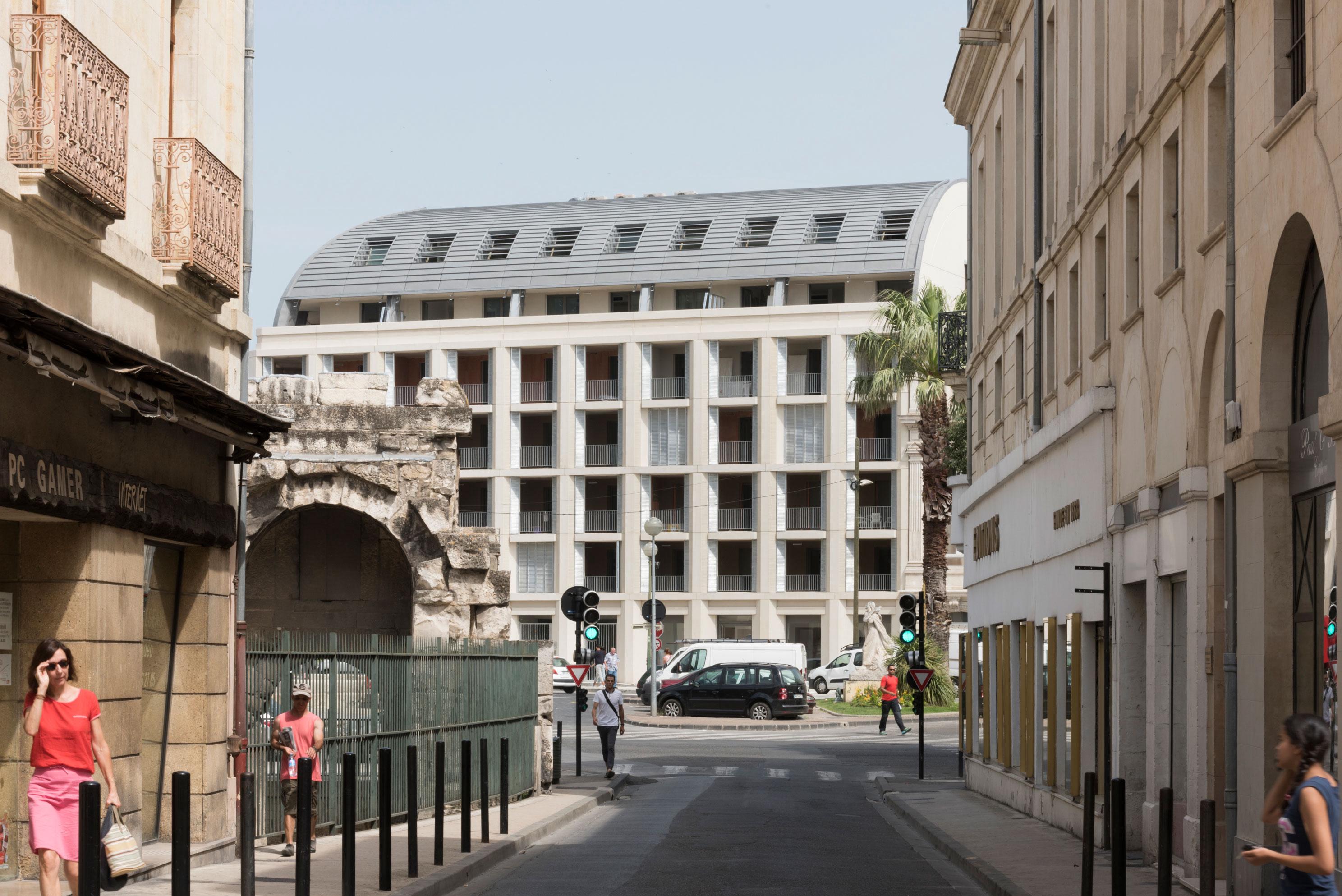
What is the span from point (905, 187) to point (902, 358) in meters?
23.4

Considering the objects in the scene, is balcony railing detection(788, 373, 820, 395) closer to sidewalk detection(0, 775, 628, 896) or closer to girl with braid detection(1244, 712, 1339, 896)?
sidewalk detection(0, 775, 628, 896)

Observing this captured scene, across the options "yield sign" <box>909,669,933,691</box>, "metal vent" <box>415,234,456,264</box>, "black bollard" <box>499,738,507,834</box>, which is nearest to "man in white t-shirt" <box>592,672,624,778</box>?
"yield sign" <box>909,669,933,691</box>

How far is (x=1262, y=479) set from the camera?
1234cm

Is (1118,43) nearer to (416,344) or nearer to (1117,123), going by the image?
(1117,123)

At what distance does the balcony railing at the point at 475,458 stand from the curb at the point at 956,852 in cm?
4906

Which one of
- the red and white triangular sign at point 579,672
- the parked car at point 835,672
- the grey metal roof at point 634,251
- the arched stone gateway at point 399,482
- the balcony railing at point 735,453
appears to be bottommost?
the parked car at point 835,672

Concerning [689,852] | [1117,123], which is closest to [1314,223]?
[1117,123]

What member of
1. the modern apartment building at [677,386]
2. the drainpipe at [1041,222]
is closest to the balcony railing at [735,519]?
the modern apartment building at [677,386]

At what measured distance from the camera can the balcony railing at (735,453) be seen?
70688 millimetres

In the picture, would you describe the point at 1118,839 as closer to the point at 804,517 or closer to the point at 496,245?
the point at 804,517

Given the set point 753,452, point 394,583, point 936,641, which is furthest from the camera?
point 753,452

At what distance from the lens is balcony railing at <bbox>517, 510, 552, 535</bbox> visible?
72500mm

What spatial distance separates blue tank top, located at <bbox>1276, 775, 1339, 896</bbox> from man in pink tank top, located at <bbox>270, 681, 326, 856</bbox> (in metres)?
9.64

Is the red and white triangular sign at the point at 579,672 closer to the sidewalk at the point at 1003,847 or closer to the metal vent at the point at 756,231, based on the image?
the sidewalk at the point at 1003,847
